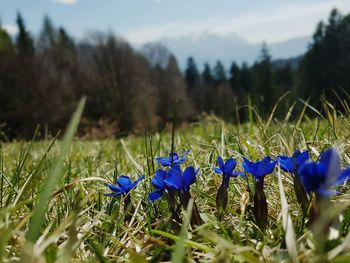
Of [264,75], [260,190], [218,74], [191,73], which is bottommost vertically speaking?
[264,75]

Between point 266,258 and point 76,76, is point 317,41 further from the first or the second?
point 266,258

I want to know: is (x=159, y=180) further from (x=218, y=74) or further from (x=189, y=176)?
(x=218, y=74)

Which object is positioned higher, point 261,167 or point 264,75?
point 261,167

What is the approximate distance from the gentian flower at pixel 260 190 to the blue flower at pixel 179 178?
0.14 metres

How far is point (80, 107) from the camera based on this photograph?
0.68 metres

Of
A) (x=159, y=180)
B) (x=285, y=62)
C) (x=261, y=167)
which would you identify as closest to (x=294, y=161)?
(x=261, y=167)

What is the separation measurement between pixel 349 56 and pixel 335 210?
3795 cm

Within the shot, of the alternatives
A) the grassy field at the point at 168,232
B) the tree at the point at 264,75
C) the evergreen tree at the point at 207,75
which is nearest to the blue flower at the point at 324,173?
the grassy field at the point at 168,232

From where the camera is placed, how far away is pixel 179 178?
1.08m

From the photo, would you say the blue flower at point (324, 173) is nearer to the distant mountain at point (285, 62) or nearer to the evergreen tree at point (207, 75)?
the distant mountain at point (285, 62)

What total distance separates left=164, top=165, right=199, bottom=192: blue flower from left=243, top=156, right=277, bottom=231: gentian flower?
0.47 feet

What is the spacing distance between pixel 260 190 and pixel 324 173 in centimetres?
22

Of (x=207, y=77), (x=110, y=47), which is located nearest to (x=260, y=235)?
(x=110, y=47)

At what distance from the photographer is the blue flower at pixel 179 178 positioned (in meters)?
1.07
